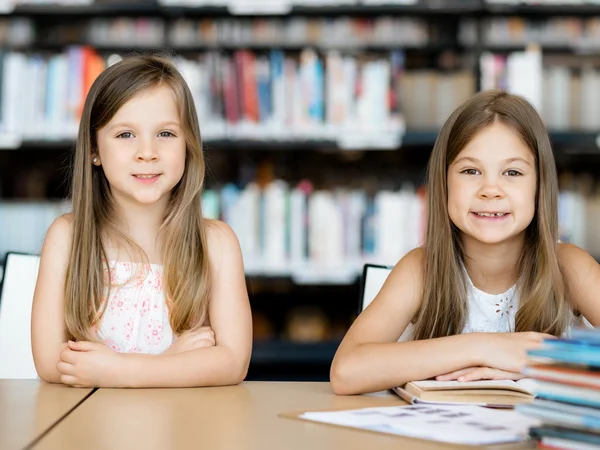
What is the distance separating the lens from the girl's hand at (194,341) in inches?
56.4

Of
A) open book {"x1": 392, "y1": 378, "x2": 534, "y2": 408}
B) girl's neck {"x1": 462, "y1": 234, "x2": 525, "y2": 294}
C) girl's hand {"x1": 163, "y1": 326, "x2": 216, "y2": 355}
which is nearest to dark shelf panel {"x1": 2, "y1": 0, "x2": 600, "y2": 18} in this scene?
girl's neck {"x1": 462, "y1": 234, "x2": 525, "y2": 294}

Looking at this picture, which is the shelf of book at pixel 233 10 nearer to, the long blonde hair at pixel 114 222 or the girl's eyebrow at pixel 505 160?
the long blonde hair at pixel 114 222

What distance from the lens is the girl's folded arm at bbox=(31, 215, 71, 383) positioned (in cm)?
143

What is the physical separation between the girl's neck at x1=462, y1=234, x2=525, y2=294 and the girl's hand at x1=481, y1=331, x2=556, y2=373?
0.37 m

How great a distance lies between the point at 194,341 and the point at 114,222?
35 centimetres

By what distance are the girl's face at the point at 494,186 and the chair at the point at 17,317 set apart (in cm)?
83

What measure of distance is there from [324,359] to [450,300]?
65.6 inches

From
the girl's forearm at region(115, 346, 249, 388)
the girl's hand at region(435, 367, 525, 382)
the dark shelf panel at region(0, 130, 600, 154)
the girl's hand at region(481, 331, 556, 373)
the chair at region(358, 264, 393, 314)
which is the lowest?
the girl's forearm at region(115, 346, 249, 388)

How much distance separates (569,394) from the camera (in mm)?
749

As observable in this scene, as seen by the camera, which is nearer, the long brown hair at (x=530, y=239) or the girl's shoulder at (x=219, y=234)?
the long brown hair at (x=530, y=239)

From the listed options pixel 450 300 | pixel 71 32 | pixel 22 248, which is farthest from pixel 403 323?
pixel 71 32

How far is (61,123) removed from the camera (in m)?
3.06

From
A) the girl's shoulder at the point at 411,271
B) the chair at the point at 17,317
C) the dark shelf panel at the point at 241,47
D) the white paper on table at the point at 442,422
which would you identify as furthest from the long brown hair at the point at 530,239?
the dark shelf panel at the point at 241,47

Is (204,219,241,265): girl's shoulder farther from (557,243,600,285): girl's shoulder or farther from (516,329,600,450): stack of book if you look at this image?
(516,329,600,450): stack of book
